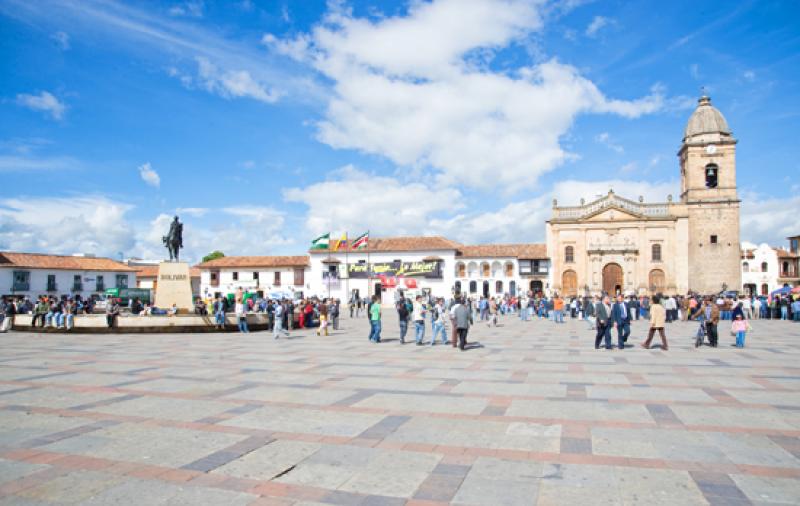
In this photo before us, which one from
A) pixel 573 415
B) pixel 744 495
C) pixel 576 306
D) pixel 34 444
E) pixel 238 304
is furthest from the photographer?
pixel 576 306

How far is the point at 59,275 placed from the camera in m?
51.6

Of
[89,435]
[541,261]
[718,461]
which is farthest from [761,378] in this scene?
[541,261]

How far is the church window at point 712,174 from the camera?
51.1 meters

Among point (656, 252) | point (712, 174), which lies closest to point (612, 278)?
point (656, 252)

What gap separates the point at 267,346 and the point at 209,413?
9.19m

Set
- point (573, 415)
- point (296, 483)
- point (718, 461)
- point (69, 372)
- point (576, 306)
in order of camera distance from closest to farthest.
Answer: point (296, 483)
point (718, 461)
point (573, 415)
point (69, 372)
point (576, 306)

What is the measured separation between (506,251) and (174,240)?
38198 millimetres

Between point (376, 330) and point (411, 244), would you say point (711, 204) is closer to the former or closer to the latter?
point (411, 244)

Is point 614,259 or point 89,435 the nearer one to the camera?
point 89,435

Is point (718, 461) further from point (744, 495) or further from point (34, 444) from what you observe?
point (34, 444)

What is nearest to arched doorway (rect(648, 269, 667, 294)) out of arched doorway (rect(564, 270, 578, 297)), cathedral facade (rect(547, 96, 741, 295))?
cathedral facade (rect(547, 96, 741, 295))

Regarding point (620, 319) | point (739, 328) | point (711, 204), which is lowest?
point (739, 328)

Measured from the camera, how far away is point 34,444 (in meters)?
5.79

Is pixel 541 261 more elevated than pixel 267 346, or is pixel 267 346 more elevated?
pixel 541 261
